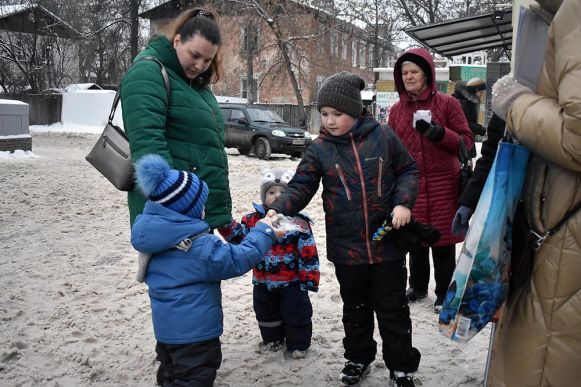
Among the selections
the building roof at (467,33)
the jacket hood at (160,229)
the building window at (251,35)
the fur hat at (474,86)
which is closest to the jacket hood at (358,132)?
the jacket hood at (160,229)

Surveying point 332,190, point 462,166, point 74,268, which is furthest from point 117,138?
point 74,268

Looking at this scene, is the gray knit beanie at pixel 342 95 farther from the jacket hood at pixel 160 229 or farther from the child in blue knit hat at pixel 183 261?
the jacket hood at pixel 160 229

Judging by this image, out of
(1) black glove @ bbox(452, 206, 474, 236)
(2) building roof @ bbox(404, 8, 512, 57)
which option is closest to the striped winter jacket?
(1) black glove @ bbox(452, 206, 474, 236)

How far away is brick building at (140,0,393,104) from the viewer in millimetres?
27469

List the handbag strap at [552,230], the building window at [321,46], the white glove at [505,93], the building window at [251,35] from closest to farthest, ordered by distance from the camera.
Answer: the handbag strap at [552,230]
the white glove at [505,93]
the building window at [251,35]
the building window at [321,46]

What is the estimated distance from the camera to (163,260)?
258cm

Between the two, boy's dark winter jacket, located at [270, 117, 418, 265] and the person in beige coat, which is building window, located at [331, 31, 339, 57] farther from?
the person in beige coat

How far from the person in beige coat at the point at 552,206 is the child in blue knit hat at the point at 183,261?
46.8 inches

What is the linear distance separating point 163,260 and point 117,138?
75cm

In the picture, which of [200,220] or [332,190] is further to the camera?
[332,190]

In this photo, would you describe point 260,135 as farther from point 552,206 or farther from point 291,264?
point 552,206

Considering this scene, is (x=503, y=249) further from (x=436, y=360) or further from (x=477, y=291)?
(x=436, y=360)

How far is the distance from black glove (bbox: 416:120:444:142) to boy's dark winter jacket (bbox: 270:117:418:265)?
0.83 metres

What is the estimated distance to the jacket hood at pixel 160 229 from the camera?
2.49 m
